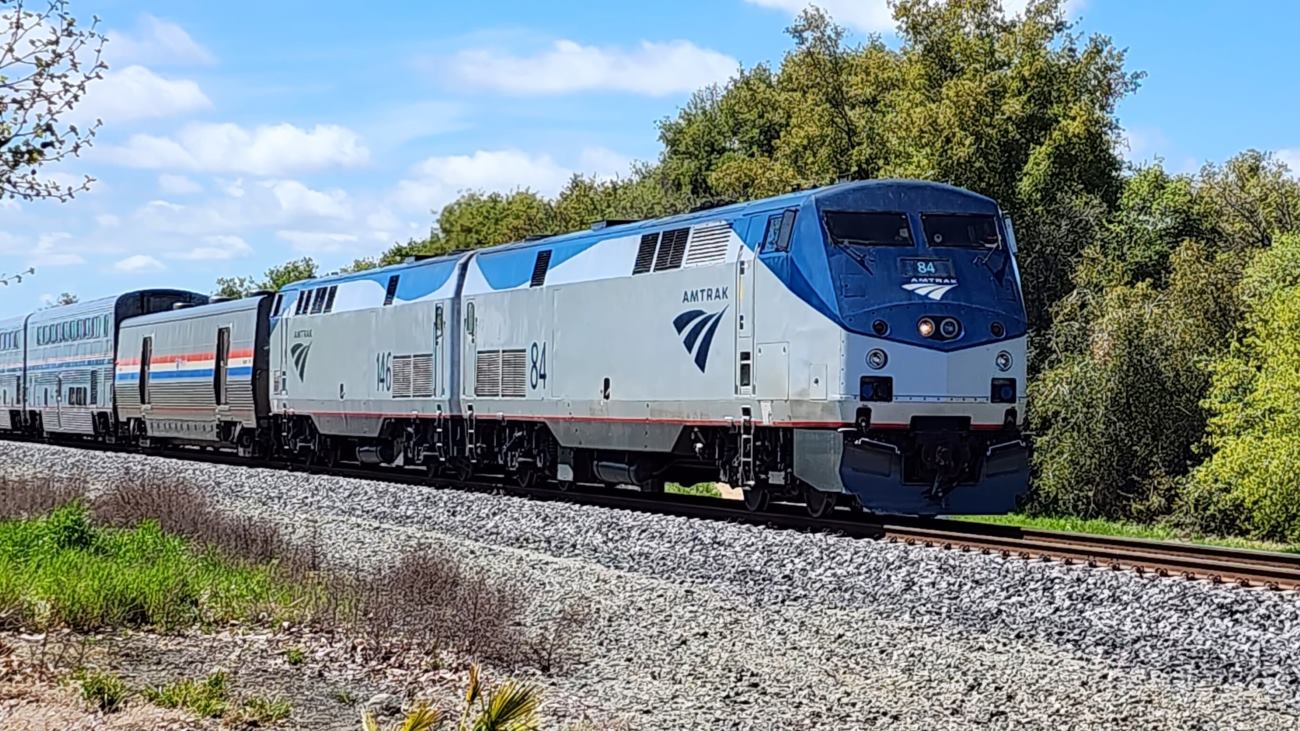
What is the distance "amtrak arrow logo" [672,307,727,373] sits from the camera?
18609mm

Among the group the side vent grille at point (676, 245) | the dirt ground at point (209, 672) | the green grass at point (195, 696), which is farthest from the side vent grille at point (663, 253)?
the green grass at point (195, 696)

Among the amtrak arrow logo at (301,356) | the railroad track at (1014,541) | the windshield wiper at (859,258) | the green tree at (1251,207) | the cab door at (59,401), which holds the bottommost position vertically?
the railroad track at (1014,541)

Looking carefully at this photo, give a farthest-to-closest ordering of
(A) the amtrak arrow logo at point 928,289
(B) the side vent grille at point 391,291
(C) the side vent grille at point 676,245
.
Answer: (B) the side vent grille at point 391,291 → (C) the side vent grille at point 676,245 → (A) the amtrak arrow logo at point 928,289

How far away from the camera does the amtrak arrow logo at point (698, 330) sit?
1861cm

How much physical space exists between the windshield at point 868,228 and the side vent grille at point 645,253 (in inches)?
130

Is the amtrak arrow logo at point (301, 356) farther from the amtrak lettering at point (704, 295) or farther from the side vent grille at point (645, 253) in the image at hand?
the amtrak lettering at point (704, 295)

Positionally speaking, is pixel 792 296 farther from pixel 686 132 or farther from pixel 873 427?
pixel 686 132

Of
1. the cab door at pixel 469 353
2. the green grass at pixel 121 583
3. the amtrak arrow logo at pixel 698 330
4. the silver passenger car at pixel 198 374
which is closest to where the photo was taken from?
the green grass at pixel 121 583

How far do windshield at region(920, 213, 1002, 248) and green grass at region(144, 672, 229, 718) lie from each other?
10388 millimetres

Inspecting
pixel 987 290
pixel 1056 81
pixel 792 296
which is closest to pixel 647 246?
pixel 792 296

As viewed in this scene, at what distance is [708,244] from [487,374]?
642 cm

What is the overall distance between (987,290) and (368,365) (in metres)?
13.6

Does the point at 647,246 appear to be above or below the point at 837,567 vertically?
above

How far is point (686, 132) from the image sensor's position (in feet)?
226
